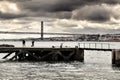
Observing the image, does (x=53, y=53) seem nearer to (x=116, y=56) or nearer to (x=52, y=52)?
(x=52, y=52)

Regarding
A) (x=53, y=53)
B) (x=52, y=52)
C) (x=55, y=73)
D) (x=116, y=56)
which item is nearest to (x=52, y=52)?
(x=52, y=52)

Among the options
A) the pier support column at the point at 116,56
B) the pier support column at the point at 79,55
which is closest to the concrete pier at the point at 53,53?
the pier support column at the point at 79,55

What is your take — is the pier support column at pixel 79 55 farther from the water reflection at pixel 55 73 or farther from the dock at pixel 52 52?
the water reflection at pixel 55 73

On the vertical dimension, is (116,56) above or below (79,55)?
above

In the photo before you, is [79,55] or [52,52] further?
[79,55]

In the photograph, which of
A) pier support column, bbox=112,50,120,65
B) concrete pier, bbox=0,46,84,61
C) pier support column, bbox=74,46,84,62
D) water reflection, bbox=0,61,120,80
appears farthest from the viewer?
concrete pier, bbox=0,46,84,61

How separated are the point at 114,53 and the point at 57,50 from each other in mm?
13509

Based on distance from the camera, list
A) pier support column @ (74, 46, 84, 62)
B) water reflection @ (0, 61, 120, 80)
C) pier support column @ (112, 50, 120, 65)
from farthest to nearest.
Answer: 1. pier support column @ (74, 46, 84, 62)
2. pier support column @ (112, 50, 120, 65)
3. water reflection @ (0, 61, 120, 80)

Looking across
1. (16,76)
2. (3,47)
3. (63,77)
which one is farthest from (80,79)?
(3,47)

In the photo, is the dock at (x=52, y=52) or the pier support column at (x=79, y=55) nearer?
the pier support column at (x=79, y=55)

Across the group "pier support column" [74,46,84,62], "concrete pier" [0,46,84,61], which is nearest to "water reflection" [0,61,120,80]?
"pier support column" [74,46,84,62]

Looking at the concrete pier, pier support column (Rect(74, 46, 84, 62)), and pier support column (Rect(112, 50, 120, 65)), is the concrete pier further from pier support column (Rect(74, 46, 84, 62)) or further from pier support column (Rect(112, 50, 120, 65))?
pier support column (Rect(112, 50, 120, 65))

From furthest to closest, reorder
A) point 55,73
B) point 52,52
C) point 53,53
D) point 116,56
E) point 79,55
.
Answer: point 53,53 < point 79,55 < point 52,52 < point 116,56 < point 55,73

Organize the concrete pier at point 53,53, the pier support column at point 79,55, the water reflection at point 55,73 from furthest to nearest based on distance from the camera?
the concrete pier at point 53,53
the pier support column at point 79,55
the water reflection at point 55,73
